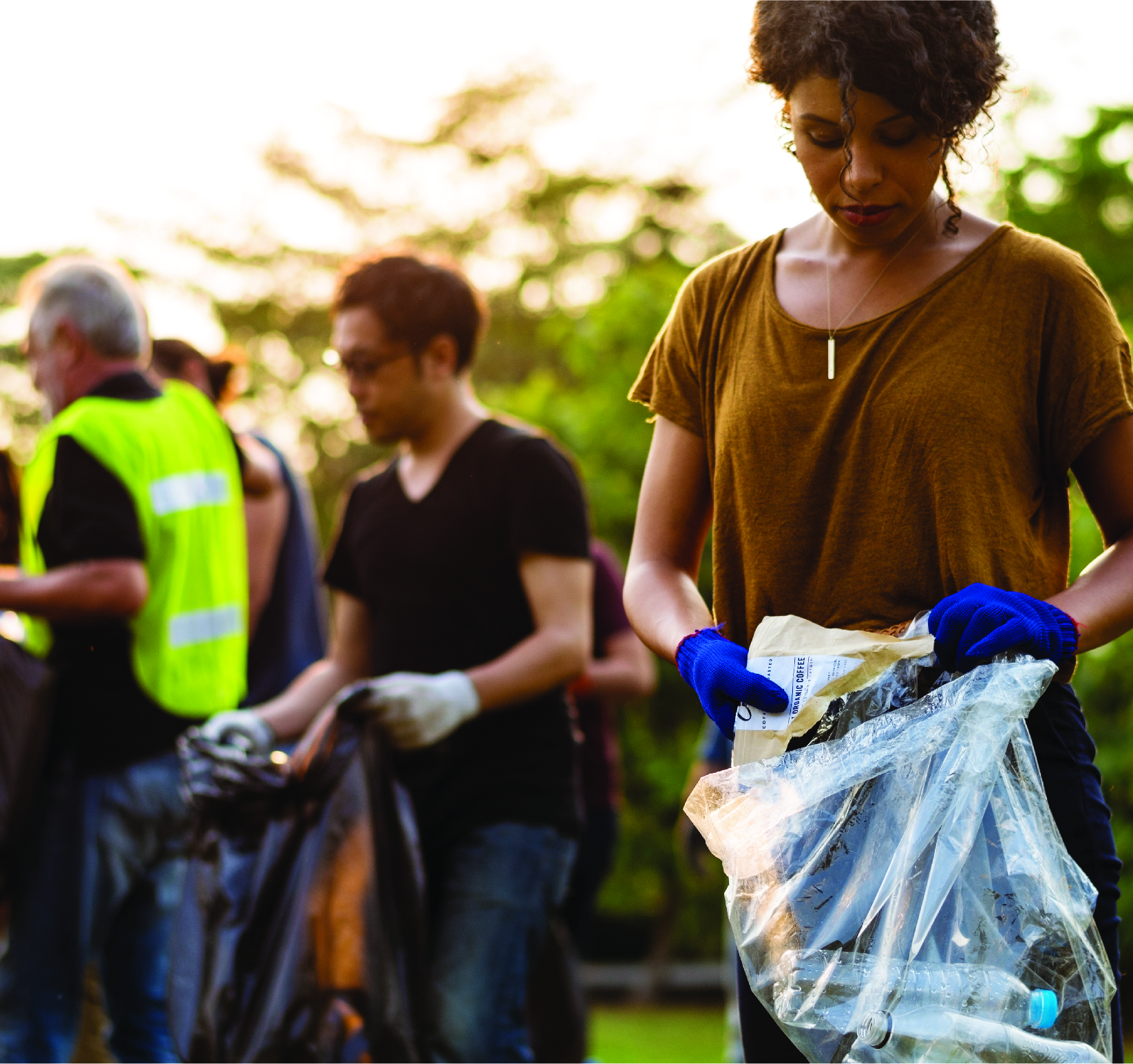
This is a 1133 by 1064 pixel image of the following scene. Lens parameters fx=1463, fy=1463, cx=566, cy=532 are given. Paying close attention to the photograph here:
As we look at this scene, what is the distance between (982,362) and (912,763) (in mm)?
475

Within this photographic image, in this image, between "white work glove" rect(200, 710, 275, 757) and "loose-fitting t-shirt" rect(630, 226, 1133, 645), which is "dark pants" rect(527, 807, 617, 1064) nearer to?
"white work glove" rect(200, 710, 275, 757)

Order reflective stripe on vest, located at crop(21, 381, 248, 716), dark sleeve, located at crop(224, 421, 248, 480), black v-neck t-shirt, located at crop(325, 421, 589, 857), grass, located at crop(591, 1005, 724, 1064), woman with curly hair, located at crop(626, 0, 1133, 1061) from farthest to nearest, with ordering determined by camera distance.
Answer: grass, located at crop(591, 1005, 724, 1064) → dark sleeve, located at crop(224, 421, 248, 480) → reflective stripe on vest, located at crop(21, 381, 248, 716) → black v-neck t-shirt, located at crop(325, 421, 589, 857) → woman with curly hair, located at crop(626, 0, 1133, 1061)

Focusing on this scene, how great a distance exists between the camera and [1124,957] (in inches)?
335

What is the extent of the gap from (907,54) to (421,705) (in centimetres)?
156

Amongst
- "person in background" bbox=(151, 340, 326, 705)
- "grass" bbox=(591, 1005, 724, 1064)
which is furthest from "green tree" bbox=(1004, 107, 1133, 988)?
"person in background" bbox=(151, 340, 326, 705)

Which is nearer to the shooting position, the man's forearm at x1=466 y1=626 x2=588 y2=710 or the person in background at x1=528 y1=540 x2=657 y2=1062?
the man's forearm at x1=466 y1=626 x2=588 y2=710

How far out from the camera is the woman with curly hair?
66.4 inches

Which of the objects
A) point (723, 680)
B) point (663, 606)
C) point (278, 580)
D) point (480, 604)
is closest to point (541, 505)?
point (480, 604)

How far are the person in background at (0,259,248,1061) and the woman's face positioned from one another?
209 centimetres

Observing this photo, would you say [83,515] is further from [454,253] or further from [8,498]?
[454,253]

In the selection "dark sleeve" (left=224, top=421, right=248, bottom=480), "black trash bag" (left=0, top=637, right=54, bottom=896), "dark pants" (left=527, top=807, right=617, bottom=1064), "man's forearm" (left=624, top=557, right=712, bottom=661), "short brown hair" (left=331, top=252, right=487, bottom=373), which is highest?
"short brown hair" (left=331, top=252, right=487, bottom=373)

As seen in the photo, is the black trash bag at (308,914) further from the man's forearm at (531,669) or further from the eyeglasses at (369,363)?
the eyeglasses at (369,363)

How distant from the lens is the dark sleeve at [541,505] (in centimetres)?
292

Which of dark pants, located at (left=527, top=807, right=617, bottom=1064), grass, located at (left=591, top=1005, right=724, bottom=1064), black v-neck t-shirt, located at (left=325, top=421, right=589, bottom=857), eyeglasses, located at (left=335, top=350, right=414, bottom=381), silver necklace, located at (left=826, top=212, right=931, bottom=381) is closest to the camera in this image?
silver necklace, located at (left=826, top=212, right=931, bottom=381)
